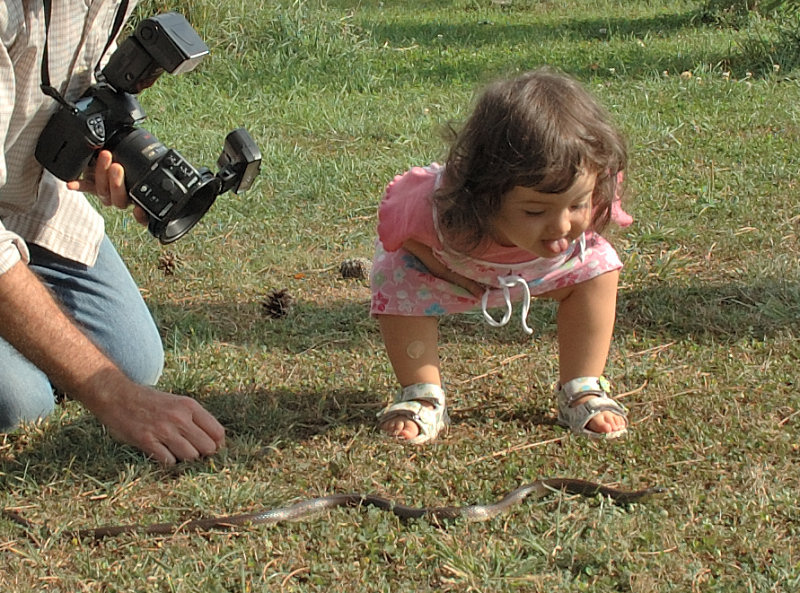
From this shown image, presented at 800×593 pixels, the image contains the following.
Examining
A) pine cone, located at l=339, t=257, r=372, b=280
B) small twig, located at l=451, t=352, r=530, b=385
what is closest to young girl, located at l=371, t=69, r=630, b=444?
small twig, located at l=451, t=352, r=530, b=385

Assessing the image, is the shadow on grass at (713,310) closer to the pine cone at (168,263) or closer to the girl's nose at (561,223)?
the girl's nose at (561,223)

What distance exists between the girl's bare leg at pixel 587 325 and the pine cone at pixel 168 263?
191cm

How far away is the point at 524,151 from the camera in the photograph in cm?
280

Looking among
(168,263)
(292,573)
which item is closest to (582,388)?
(292,573)

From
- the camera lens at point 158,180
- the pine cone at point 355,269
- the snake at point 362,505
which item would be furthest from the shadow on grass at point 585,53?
the snake at point 362,505

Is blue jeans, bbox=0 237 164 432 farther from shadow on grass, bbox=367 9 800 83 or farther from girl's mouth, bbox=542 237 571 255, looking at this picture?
shadow on grass, bbox=367 9 800 83

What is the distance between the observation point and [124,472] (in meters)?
3.00

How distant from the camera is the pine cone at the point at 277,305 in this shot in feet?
13.5

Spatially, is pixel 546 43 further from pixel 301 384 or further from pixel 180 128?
pixel 301 384

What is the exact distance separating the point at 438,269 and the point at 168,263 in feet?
5.68

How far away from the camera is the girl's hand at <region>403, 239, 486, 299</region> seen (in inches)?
126

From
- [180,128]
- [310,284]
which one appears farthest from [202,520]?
[180,128]

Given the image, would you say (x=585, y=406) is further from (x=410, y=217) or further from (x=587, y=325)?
(x=410, y=217)

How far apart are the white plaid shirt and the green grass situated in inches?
22.4
